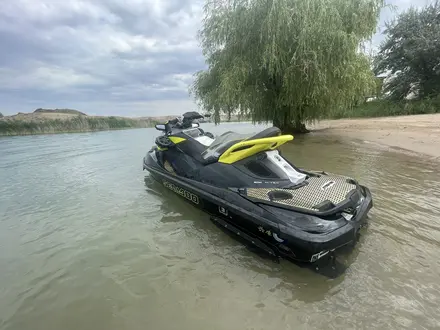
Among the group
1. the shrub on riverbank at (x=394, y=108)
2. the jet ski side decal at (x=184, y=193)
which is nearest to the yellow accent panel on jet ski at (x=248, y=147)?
the jet ski side decal at (x=184, y=193)

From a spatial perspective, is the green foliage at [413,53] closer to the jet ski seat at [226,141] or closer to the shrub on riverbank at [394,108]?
the shrub on riverbank at [394,108]

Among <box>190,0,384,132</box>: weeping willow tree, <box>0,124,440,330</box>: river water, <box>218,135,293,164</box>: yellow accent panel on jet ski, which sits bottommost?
<box>0,124,440,330</box>: river water

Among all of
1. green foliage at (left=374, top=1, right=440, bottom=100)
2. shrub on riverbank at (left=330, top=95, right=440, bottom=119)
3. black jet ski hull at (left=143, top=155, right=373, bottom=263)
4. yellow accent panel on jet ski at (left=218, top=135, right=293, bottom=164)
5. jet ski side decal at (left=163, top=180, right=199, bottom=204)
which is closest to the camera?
black jet ski hull at (left=143, top=155, right=373, bottom=263)

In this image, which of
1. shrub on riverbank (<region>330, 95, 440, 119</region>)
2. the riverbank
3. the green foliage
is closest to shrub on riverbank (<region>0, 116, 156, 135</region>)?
the riverbank

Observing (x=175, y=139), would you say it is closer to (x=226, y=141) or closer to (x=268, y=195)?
(x=226, y=141)

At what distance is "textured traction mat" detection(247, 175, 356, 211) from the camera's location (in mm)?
2398

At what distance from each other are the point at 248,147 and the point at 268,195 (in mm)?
683

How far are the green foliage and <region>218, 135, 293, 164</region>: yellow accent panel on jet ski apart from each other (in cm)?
2144

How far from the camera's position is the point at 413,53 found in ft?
62.6

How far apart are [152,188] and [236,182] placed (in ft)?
8.17

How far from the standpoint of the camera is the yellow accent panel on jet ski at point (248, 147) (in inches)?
115

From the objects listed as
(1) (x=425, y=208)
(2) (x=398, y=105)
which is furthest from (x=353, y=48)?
(2) (x=398, y=105)

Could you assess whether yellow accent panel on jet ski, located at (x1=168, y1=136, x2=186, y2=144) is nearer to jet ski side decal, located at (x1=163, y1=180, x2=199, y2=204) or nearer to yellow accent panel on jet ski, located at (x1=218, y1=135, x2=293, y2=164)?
jet ski side decal, located at (x1=163, y1=180, x2=199, y2=204)

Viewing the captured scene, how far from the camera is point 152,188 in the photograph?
4.93 metres
